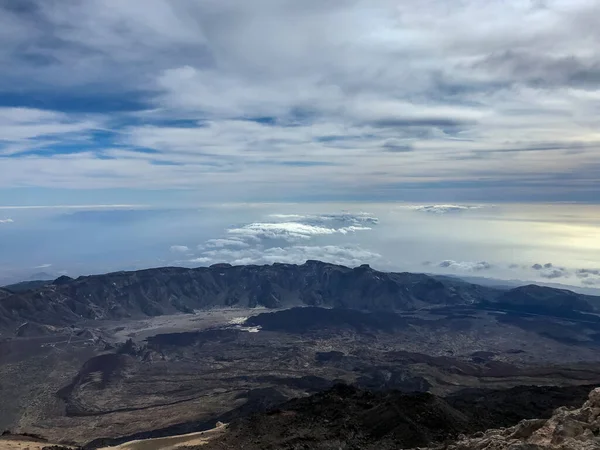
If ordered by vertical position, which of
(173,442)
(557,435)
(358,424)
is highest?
(557,435)

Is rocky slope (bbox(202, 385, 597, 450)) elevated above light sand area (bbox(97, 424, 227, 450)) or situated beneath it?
elevated above

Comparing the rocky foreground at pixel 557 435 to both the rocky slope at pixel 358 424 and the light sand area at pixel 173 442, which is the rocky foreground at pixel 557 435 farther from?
the light sand area at pixel 173 442

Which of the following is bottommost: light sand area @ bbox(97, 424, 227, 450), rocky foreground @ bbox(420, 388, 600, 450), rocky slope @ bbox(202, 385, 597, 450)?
light sand area @ bbox(97, 424, 227, 450)

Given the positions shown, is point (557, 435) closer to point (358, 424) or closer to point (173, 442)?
point (358, 424)

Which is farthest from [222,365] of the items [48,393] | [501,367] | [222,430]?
[222,430]

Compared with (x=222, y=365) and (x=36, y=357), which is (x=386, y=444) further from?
(x=36, y=357)

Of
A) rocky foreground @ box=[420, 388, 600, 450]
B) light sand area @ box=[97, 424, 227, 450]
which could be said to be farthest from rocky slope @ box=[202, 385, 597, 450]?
rocky foreground @ box=[420, 388, 600, 450]

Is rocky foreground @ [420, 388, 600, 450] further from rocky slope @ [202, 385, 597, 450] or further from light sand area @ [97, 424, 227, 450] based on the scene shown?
light sand area @ [97, 424, 227, 450]

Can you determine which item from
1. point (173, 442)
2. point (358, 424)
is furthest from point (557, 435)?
point (173, 442)

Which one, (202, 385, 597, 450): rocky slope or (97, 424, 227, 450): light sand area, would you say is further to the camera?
(97, 424, 227, 450): light sand area
